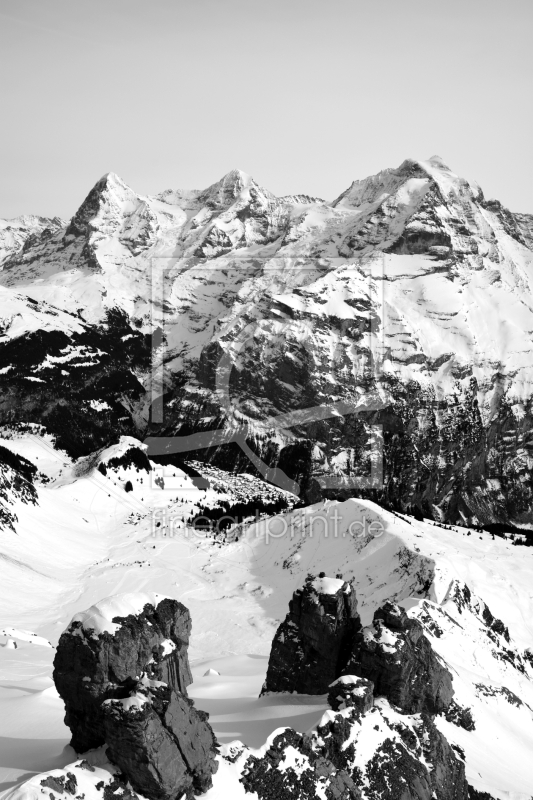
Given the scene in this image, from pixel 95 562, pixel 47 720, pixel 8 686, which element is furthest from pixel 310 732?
pixel 95 562

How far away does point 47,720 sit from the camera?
5172 cm

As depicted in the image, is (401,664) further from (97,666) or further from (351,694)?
(97,666)

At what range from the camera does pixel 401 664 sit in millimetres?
50125

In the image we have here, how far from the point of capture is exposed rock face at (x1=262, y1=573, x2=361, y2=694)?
56062 millimetres

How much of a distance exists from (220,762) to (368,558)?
70.8 m

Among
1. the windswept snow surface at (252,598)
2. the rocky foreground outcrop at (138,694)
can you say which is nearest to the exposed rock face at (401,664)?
the windswept snow surface at (252,598)

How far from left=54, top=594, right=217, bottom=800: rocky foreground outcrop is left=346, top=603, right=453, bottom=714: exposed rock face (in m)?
12.6

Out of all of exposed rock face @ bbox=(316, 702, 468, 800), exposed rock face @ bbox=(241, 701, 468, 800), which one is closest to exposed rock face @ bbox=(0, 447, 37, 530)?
exposed rock face @ bbox=(316, 702, 468, 800)

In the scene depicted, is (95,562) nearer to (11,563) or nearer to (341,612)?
(11,563)

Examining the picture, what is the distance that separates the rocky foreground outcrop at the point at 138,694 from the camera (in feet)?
117

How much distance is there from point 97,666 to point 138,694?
3654mm

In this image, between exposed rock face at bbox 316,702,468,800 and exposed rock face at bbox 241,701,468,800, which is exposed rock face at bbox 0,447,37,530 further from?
exposed rock face at bbox 241,701,468,800

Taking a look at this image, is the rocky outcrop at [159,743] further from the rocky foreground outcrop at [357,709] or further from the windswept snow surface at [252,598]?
the rocky foreground outcrop at [357,709]

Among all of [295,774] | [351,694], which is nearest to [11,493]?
[351,694]
